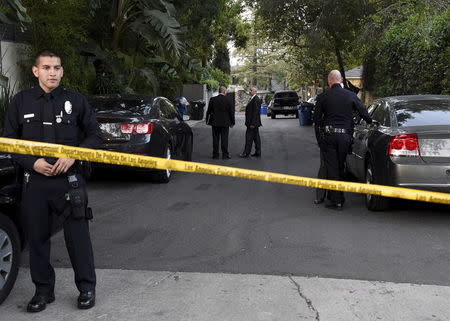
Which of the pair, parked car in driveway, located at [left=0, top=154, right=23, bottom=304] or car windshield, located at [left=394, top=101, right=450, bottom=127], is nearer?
parked car in driveway, located at [left=0, top=154, right=23, bottom=304]

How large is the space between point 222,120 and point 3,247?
10385mm

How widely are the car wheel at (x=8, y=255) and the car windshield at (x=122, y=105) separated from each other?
553 cm

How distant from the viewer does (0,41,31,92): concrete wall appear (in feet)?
43.3

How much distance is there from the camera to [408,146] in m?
7.17

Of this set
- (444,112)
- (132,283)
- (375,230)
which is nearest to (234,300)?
(132,283)

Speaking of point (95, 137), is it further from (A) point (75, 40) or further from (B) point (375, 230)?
(A) point (75, 40)

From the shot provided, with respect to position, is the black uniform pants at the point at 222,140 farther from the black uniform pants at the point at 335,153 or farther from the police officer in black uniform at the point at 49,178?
the police officer in black uniform at the point at 49,178

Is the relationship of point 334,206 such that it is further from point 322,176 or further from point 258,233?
point 258,233

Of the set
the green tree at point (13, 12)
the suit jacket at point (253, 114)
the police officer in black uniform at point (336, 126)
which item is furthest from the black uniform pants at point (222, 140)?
the police officer in black uniform at point (336, 126)

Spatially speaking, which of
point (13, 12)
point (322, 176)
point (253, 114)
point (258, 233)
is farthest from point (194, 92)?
point (258, 233)

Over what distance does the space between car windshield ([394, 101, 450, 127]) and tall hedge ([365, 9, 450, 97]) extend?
5253 millimetres

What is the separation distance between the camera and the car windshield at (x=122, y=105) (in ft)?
33.1

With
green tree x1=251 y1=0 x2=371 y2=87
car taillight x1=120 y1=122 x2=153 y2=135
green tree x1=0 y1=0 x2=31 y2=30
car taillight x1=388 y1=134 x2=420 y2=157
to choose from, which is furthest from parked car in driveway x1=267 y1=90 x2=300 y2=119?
car taillight x1=388 y1=134 x2=420 y2=157

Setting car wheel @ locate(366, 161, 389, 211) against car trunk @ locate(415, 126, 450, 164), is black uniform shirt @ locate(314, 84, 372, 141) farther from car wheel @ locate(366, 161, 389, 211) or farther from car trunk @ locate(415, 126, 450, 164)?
car trunk @ locate(415, 126, 450, 164)
